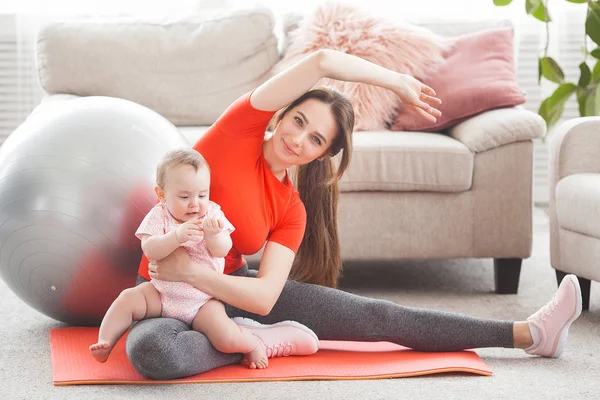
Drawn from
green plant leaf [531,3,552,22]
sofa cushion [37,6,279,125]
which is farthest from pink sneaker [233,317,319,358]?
green plant leaf [531,3,552,22]

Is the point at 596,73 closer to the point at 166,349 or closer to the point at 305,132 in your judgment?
the point at 305,132

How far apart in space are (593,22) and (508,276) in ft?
3.99

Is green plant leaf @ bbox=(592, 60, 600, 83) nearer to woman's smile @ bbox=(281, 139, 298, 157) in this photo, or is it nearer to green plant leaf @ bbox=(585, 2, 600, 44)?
green plant leaf @ bbox=(585, 2, 600, 44)

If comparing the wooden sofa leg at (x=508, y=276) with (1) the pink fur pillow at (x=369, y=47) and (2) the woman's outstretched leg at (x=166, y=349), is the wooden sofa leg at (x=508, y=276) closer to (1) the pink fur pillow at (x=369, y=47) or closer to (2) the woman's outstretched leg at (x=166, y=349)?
(1) the pink fur pillow at (x=369, y=47)

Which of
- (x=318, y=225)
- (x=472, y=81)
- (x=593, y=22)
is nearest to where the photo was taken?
(x=318, y=225)

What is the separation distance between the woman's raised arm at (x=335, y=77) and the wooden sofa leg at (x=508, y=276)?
1135 millimetres

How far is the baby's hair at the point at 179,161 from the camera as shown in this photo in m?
1.96

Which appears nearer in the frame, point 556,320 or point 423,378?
point 423,378

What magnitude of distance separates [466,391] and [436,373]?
13 cm

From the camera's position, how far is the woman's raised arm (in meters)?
2.01

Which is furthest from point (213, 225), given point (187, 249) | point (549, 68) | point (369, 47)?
point (549, 68)

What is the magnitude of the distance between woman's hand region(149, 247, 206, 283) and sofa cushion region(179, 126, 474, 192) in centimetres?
100

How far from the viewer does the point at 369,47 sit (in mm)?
3305

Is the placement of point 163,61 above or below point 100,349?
above
